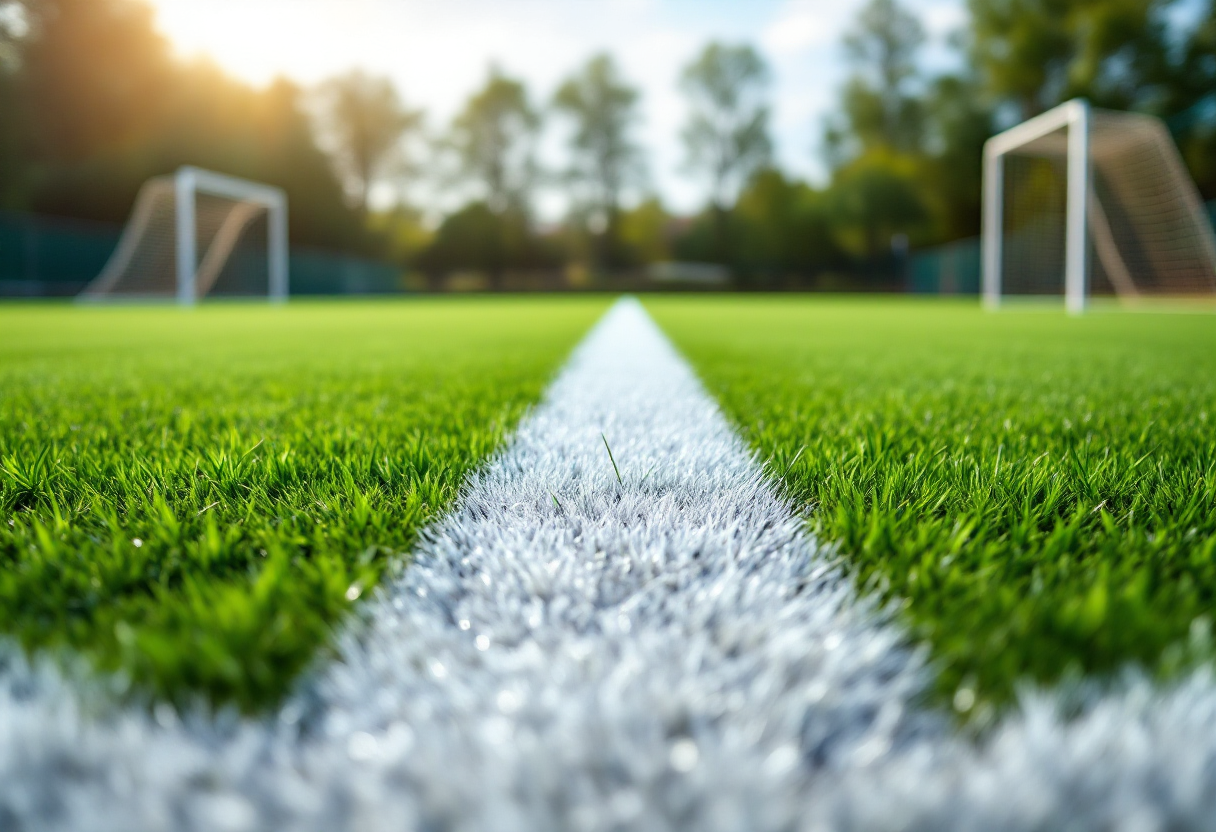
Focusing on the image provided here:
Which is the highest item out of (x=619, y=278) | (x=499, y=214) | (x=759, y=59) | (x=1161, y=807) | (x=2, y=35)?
(x=759, y=59)

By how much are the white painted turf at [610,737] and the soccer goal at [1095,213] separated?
44.8ft

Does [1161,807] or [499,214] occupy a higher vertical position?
[499,214]

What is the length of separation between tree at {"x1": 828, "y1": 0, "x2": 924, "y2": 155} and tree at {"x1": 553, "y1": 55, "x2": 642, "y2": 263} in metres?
11.6

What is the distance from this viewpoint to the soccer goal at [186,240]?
17266 millimetres

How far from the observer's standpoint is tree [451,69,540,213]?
4431cm

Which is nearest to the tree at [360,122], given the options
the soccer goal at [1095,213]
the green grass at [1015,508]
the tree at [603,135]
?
the tree at [603,135]

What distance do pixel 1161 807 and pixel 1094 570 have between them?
1.38ft

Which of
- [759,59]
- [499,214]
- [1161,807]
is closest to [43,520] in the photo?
[1161,807]

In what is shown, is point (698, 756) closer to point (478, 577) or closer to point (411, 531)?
point (478, 577)

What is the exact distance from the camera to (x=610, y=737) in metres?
A: 0.54

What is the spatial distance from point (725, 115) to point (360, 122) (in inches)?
771

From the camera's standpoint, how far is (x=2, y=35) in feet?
89.8

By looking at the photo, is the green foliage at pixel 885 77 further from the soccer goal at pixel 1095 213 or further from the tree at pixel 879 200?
the soccer goal at pixel 1095 213

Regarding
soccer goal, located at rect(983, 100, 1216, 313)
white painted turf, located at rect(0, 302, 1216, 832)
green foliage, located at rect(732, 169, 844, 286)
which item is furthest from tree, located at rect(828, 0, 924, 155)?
white painted turf, located at rect(0, 302, 1216, 832)
